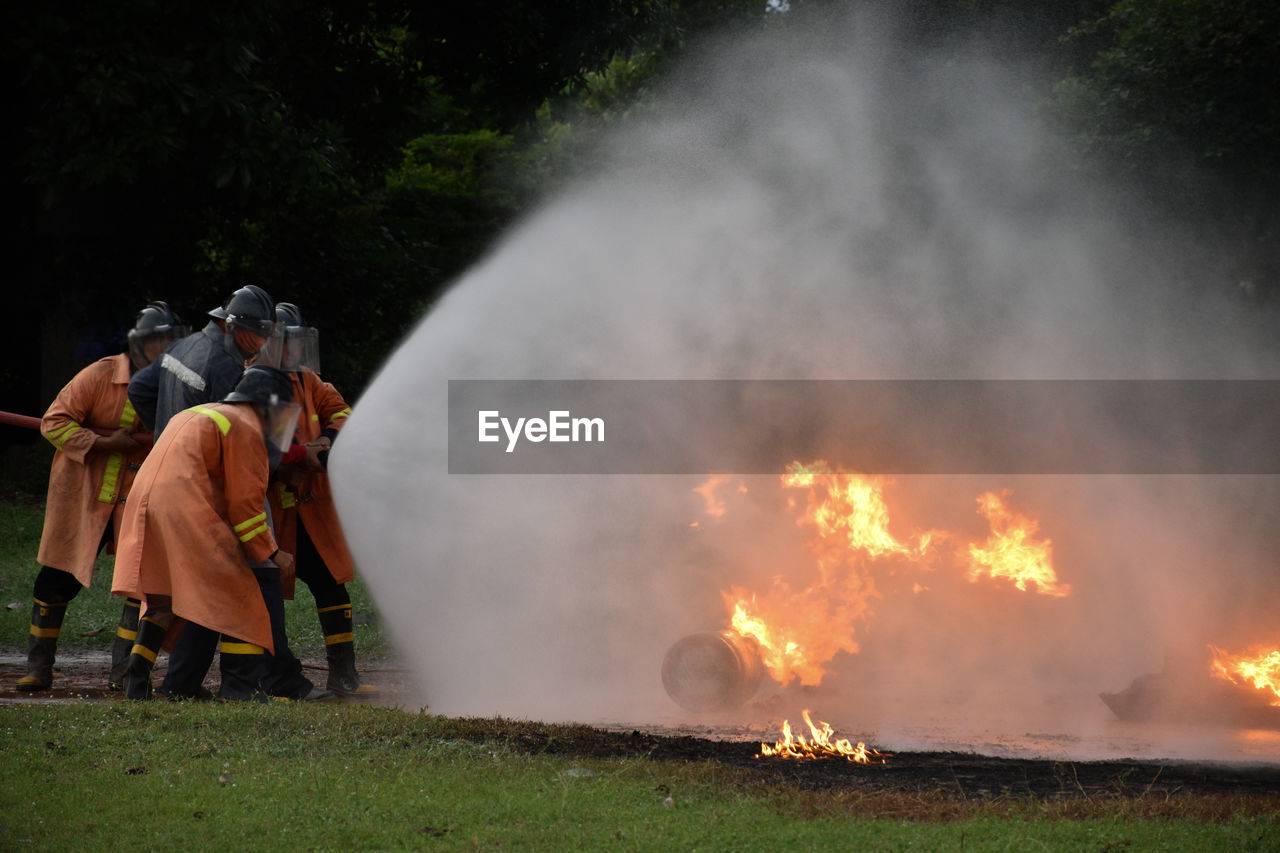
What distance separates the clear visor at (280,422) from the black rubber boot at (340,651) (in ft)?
4.40

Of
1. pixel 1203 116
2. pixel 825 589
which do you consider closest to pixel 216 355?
pixel 825 589

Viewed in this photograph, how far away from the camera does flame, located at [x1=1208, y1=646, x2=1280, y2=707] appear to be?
26.5ft

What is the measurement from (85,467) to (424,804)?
14.2 feet

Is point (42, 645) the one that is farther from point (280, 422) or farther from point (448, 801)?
point (448, 801)

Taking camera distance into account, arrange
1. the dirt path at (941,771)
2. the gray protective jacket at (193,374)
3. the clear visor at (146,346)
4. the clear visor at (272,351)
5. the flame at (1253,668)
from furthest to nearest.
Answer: the clear visor at (146,346) < the flame at (1253,668) < the gray protective jacket at (193,374) < the clear visor at (272,351) < the dirt path at (941,771)

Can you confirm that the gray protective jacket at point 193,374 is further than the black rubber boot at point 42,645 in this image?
No

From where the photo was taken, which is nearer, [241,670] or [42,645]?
[241,670]

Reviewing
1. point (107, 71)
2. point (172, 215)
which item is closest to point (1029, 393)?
point (107, 71)

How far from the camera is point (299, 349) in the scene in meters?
7.94

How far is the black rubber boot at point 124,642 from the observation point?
7.72 m

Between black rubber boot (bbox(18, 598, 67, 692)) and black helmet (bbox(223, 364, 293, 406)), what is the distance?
6.53 ft

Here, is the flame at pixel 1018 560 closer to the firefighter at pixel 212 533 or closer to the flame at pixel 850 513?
the flame at pixel 850 513

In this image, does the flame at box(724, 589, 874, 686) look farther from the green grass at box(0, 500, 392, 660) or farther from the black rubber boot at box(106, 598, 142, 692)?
the black rubber boot at box(106, 598, 142, 692)

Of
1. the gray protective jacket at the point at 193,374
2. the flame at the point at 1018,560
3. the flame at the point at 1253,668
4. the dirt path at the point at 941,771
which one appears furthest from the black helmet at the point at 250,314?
the flame at the point at 1253,668
